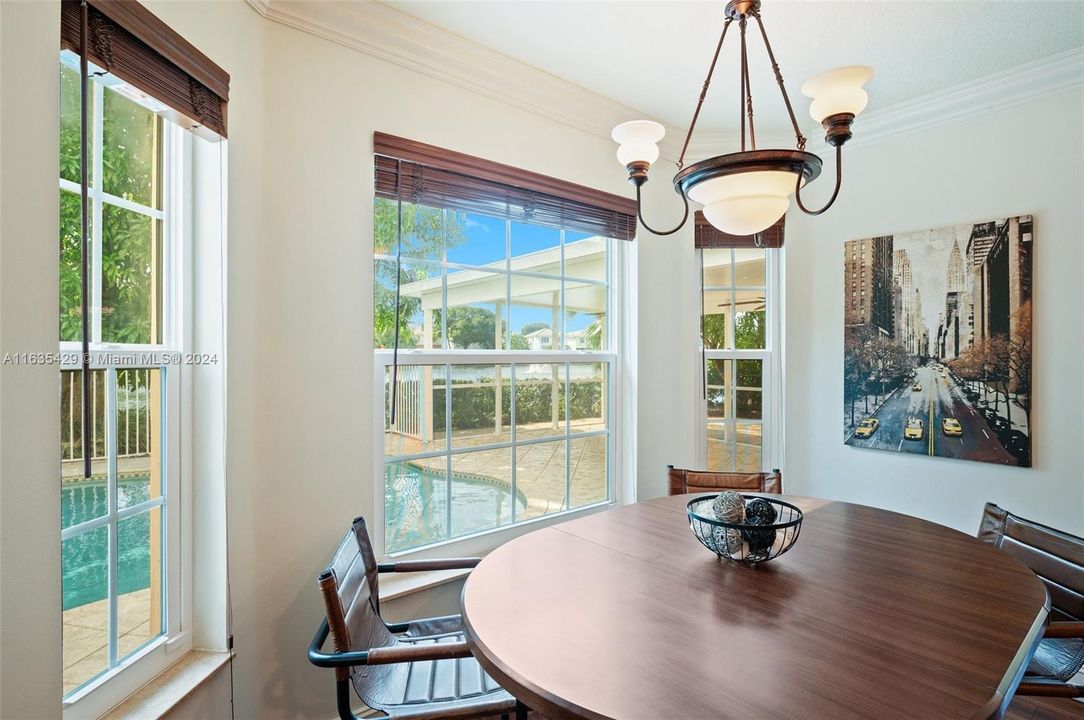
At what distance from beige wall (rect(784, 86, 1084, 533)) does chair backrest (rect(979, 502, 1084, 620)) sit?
30.9 inches

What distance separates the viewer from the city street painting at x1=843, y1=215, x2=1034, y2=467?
2.38m

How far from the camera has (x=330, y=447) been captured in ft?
6.17

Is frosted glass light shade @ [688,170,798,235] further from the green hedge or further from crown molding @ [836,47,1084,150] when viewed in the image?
crown molding @ [836,47,1084,150]

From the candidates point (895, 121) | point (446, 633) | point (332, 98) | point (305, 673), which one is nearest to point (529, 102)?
point (332, 98)

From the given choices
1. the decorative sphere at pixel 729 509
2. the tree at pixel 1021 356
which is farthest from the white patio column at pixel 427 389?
the tree at pixel 1021 356

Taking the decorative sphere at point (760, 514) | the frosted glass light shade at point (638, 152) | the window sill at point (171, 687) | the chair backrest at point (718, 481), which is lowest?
the window sill at point (171, 687)

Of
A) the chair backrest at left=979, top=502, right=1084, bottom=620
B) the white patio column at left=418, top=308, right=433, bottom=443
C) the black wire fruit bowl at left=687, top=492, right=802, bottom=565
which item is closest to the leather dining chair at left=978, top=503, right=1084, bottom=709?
the chair backrest at left=979, top=502, right=1084, bottom=620

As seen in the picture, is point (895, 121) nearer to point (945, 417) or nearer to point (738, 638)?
point (945, 417)

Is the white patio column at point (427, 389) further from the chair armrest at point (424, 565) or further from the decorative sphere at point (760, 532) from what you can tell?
the decorative sphere at point (760, 532)

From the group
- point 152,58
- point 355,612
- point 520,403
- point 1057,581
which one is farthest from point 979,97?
point 355,612

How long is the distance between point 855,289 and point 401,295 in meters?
2.44

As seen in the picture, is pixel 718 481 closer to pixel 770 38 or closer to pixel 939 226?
pixel 939 226

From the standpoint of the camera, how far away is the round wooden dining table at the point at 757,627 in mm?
873

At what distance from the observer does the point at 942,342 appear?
2590 millimetres
